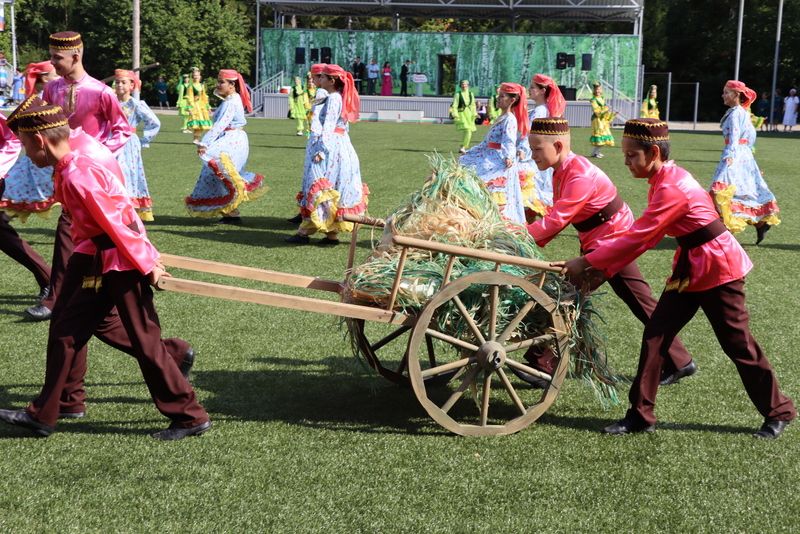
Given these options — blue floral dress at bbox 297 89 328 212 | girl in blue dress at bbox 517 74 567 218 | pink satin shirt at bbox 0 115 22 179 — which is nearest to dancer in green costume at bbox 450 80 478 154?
girl in blue dress at bbox 517 74 567 218

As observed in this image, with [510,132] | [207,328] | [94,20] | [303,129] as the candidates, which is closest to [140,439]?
[207,328]

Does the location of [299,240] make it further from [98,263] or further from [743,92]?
[98,263]

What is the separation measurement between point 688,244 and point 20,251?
4.83 m

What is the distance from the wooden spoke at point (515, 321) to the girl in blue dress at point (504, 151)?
486 cm

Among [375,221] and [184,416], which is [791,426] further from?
[184,416]

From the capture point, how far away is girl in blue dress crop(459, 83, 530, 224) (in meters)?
9.62

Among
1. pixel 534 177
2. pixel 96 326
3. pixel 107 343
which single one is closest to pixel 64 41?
pixel 107 343

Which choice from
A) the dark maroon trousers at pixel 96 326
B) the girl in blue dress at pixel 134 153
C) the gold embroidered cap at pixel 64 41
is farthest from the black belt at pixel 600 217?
the girl in blue dress at pixel 134 153

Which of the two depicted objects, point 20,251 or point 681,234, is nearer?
point 681,234

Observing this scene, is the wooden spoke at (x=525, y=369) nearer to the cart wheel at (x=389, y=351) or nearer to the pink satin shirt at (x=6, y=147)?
the cart wheel at (x=389, y=351)

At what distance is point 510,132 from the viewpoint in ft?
31.9

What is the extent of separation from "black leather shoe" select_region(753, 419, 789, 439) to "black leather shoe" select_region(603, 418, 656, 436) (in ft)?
1.76

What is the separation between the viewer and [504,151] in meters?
9.85

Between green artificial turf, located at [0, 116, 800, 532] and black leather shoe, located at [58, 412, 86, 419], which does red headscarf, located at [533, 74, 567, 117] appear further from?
black leather shoe, located at [58, 412, 86, 419]
